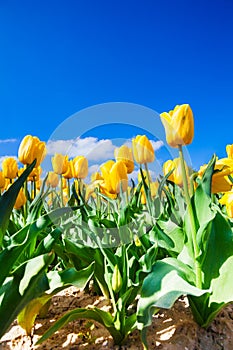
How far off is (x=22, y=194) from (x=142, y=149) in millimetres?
1034

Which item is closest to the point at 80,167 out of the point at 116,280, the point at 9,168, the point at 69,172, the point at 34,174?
the point at 69,172

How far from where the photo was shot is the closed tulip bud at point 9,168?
3250 millimetres

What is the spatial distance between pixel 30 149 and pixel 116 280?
44.9 inches

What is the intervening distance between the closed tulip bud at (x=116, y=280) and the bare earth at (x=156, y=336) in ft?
0.66

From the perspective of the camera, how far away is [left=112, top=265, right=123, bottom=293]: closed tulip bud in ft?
5.47

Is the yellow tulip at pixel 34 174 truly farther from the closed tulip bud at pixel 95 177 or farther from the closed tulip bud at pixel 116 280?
the closed tulip bud at pixel 116 280

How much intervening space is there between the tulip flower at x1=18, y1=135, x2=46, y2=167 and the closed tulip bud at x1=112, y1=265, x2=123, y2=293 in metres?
1.07

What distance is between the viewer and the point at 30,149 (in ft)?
8.00

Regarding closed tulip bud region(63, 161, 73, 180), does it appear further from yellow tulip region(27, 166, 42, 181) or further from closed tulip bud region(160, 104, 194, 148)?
closed tulip bud region(160, 104, 194, 148)

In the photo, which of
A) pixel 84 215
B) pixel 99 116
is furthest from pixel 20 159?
pixel 99 116

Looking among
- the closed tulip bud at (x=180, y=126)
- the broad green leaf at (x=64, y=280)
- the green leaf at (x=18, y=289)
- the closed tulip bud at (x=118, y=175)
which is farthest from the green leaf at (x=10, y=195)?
the closed tulip bud at (x=118, y=175)

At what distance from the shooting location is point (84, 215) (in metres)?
2.24

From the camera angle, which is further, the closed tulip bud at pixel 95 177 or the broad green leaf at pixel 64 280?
the closed tulip bud at pixel 95 177

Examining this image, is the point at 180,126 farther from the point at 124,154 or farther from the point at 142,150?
the point at 124,154
